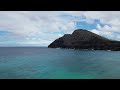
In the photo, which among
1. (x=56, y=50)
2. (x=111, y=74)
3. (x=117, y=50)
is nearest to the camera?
(x=111, y=74)

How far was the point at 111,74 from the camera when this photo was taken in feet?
58.7
